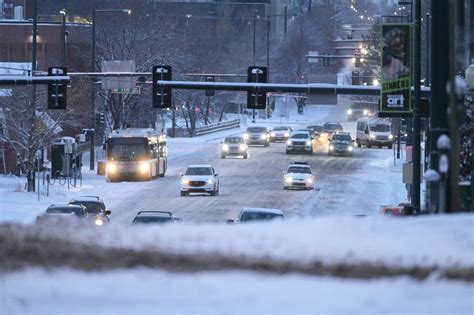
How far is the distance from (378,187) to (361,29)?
97800mm

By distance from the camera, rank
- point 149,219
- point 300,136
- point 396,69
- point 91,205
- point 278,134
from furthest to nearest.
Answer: point 278,134 < point 300,136 < point 91,205 < point 149,219 < point 396,69

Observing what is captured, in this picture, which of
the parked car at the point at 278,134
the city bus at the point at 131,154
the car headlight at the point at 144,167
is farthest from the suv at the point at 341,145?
the car headlight at the point at 144,167

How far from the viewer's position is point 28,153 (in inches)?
1817

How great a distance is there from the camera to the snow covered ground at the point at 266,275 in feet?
27.2

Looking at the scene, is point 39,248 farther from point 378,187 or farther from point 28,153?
point 378,187

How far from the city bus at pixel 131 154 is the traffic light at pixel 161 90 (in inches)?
642

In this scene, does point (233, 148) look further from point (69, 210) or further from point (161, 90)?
point (69, 210)

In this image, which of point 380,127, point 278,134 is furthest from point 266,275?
point 278,134

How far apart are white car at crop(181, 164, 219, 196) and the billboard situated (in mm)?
21597

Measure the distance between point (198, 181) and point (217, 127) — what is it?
5019 centimetres

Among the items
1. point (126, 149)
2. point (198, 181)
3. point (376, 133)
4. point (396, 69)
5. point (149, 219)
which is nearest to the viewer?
point (396, 69)

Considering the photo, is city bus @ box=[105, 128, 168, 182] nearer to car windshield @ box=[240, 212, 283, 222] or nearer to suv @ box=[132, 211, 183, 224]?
suv @ box=[132, 211, 183, 224]

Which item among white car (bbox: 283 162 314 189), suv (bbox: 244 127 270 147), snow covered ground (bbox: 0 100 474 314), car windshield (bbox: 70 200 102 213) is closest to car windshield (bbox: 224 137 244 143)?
suv (bbox: 244 127 270 147)

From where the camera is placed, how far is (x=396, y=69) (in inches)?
881
